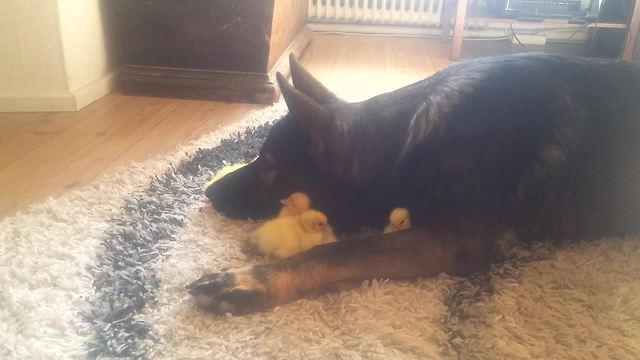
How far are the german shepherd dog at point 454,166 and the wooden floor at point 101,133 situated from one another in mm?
669

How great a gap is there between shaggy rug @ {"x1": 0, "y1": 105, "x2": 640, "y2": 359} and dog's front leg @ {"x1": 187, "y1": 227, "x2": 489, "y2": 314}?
1.0 inches

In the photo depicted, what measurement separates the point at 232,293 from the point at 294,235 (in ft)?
0.79

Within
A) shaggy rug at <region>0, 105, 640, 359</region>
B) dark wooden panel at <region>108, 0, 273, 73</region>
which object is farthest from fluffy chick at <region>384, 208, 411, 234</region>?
dark wooden panel at <region>108, 0, 273, 73</region>

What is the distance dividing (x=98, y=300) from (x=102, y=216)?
1.35 feet

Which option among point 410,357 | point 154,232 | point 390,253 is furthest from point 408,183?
point 154,232

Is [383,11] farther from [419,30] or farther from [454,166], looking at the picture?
[454,166]

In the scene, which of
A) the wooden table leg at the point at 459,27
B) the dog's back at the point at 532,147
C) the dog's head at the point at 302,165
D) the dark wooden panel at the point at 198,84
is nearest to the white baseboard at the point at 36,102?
the dark wooden panel at the point at 198,84

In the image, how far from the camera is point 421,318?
43.2 inches

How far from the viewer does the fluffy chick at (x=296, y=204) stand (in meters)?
1.30

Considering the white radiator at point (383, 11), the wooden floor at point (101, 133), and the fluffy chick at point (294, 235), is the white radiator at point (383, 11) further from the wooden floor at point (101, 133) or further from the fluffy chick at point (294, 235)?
the fluffy chick at point (294, 235)

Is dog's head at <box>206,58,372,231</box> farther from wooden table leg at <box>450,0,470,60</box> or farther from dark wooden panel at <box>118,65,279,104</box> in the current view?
wooden table leg at <box>450,0,470,60</box>

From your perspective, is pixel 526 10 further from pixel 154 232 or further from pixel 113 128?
pixel 154 232

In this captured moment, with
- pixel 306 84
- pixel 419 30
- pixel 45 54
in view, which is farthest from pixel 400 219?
pixel 419 30

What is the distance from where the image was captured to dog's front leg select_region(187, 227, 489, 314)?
3.55ft
